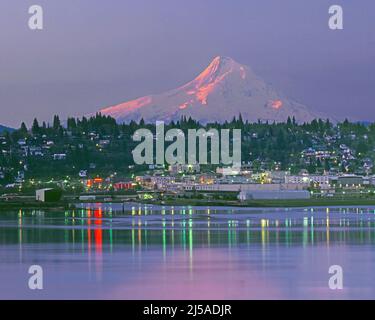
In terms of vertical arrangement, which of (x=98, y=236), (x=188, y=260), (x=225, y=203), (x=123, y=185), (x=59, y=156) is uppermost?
(x=59, y=156)

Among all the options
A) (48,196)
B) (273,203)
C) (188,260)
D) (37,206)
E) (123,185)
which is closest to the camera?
(188,260)

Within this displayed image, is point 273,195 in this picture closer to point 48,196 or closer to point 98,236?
point 48,196

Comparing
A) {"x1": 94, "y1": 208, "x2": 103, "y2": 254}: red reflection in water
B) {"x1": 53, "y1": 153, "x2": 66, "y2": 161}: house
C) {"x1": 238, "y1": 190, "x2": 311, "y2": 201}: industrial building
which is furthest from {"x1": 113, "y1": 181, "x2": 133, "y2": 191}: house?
{"x1": 94, "y1": 208, "x2": 103, "y2": 254}: red reflection in water

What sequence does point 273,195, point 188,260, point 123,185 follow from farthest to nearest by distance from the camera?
point 123,185
point 273,195
point 188,260

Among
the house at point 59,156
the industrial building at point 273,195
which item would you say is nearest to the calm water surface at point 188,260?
the industrial building at point 273,195

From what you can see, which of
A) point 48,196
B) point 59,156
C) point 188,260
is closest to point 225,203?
point 48,196

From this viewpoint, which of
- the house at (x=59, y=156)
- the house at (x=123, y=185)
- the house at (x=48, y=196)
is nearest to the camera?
the house at (x=48, y=196)

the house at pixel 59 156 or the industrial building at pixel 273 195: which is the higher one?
the house at pixel 59 156

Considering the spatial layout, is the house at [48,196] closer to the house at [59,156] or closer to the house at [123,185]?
the house at [123,185]
